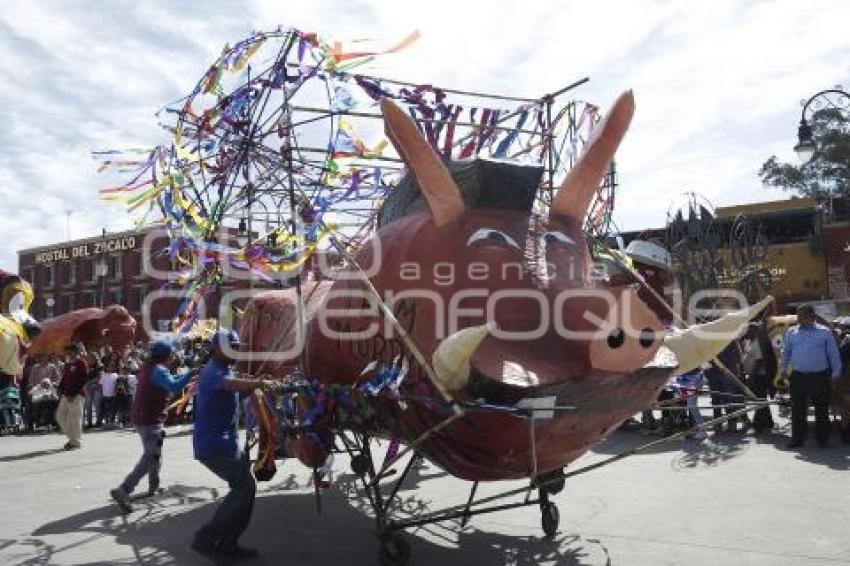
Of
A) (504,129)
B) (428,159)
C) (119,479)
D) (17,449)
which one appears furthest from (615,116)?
(17,449)

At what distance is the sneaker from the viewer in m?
7.05

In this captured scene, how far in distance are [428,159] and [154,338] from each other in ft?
14.6

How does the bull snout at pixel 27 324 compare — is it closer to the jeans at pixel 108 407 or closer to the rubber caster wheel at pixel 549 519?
the rubber caster wheel at pixel 549 519

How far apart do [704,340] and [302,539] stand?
3.44 metres

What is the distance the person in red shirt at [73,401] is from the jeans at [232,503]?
7.21 m

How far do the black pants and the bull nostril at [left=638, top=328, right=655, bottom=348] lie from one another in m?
6.25

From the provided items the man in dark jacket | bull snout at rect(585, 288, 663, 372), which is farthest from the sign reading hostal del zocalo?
bull snout at rect(585, 288, 663, 372)

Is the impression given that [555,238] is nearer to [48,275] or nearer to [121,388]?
[121,388]

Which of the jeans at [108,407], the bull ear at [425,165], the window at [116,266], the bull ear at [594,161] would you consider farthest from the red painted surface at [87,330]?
the window at [116,266]

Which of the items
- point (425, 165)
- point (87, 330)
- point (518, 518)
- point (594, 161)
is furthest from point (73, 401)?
point (594, 161)

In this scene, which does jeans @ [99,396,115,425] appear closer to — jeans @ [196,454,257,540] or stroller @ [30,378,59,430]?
stroller @ [30,378,59,430]

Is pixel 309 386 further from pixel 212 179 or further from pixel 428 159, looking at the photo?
pixel 212 179

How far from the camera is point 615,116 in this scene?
511 centimetres

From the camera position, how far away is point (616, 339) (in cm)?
405
